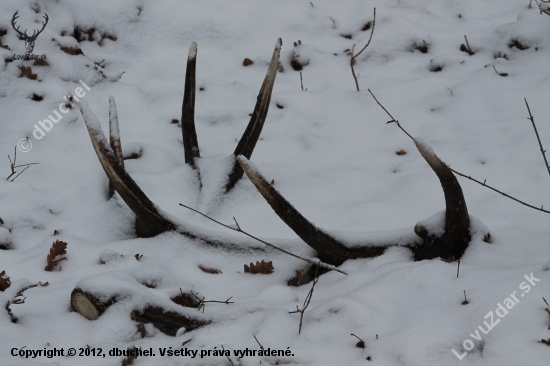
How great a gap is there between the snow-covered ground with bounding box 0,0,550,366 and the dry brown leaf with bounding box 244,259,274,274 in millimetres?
51

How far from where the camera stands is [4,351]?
1857 mm

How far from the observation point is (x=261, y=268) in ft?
8.45

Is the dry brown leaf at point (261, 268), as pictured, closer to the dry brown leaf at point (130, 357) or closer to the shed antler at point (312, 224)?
the shed antler at point (312, 224)

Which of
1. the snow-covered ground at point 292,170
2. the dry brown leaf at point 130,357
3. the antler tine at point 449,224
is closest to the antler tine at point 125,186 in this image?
the snow-covered ground at point 292,170

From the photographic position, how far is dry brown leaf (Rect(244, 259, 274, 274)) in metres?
2.56

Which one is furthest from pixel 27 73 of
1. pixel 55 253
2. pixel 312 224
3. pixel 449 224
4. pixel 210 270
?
pixel 449 224

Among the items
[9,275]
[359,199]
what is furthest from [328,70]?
[9,275]

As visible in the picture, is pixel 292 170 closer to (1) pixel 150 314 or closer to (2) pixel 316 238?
(2) pixel 316 238

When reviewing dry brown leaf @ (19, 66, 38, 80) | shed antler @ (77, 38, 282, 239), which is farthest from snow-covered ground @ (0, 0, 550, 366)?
shed antler @ (77, 38, 282, 239)

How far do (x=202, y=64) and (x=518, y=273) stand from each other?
11.7 feet

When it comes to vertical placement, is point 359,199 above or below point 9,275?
below

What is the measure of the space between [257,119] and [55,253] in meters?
1.46

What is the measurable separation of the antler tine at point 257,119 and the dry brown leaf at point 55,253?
1134 millimetres

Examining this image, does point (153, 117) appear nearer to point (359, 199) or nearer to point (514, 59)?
point (359, 199)
